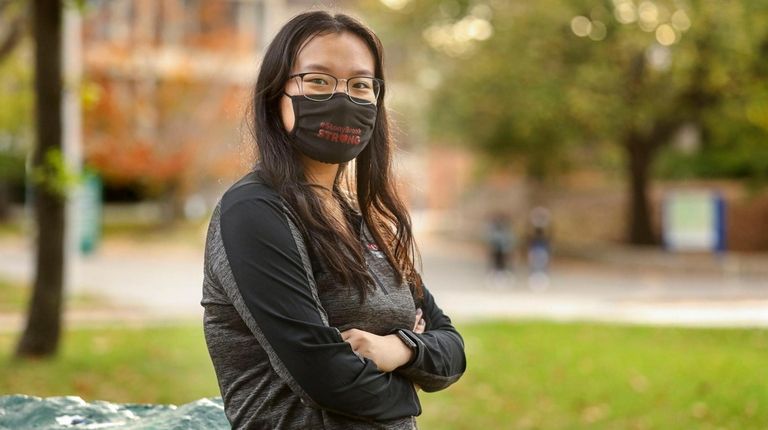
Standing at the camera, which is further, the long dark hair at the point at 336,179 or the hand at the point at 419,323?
the hand at the point at 419,323

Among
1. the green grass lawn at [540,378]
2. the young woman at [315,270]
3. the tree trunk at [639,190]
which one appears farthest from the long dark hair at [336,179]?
the tree trunk at [639,190]

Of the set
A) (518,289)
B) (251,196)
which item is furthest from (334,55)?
(518,289)

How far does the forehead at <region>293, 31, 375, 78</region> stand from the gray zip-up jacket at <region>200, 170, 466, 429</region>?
0.32m

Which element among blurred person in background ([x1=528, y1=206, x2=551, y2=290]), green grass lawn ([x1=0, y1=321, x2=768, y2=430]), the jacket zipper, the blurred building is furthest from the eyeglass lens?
the blurred building

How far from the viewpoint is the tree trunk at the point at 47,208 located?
32.5ft

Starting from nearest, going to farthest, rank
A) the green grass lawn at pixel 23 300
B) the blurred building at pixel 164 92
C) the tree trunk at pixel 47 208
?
1. the tree trunk at pixel 47 208
2. the green grass lawn at pixel 23 300
3. the blurred building at pixel 164 92

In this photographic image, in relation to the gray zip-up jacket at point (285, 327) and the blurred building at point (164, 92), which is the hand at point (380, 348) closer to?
the gray zip-up jacket at point (285, 327)

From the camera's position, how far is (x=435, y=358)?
9.10 ft

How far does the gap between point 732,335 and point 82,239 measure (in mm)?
16923

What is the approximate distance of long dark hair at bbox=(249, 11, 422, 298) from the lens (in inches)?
100

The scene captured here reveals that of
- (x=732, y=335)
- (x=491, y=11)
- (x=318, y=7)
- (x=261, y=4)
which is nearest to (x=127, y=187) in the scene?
(x=261, y=4)

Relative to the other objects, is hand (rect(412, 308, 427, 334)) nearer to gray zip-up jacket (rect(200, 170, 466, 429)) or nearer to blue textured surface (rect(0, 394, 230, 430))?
gray zip-up jacket (rect(200, 170, 466, 429))

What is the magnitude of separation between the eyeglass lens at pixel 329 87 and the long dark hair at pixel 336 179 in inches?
2.4

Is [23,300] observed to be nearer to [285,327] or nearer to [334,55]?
[334,55]
